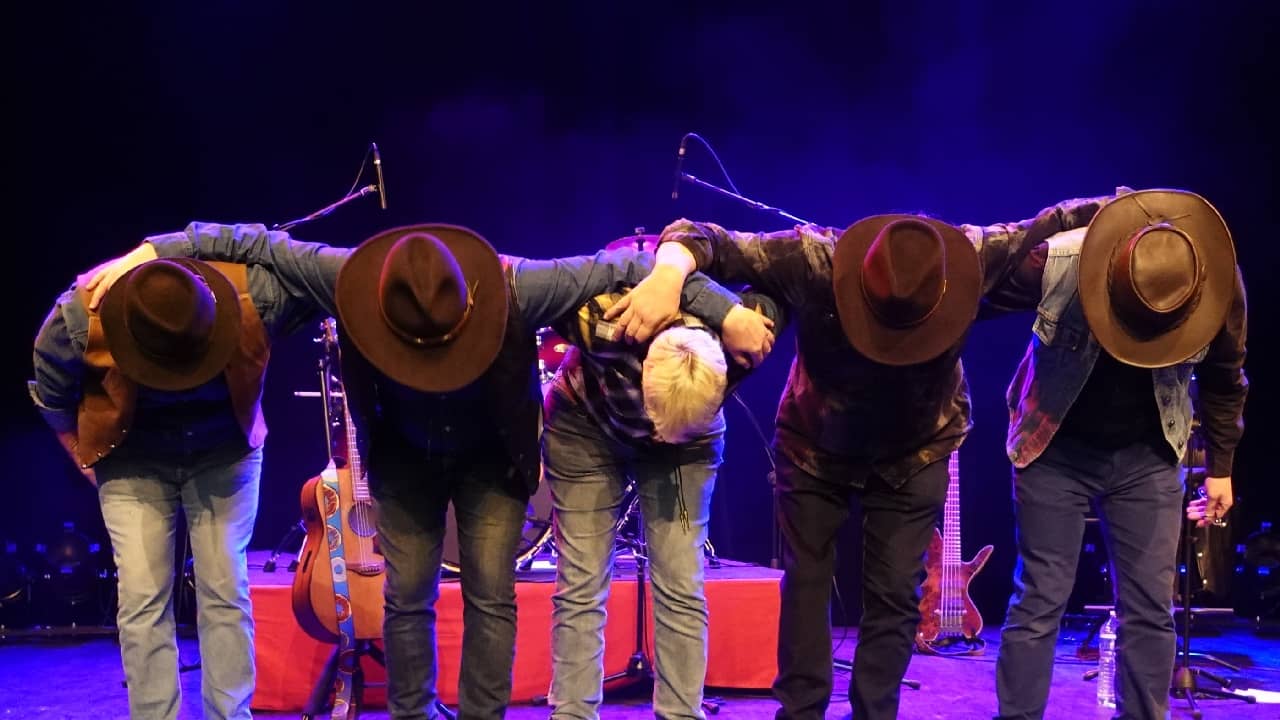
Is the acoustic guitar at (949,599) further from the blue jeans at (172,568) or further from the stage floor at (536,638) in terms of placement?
the blue jeans at (172,568)

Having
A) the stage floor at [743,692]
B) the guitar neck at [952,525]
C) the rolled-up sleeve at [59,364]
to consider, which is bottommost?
→ the stage floor at [743,692]

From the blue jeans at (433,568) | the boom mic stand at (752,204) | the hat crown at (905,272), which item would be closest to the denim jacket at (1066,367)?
the hat crown at (905,272)

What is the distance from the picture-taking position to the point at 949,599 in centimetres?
502

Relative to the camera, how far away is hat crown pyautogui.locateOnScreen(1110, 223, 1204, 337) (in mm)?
2463

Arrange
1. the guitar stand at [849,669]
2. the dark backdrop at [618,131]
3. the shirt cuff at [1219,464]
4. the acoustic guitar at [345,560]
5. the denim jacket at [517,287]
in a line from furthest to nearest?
the dark backdrop at [618,131] → the guitar stand at [849,669] → the acoustic guitar at [345,560] → the shirt cuff at [1219,464] → the denim jacket at [517,287]

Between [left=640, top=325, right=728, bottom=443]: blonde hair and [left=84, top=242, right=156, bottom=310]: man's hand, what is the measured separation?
4.45 feet

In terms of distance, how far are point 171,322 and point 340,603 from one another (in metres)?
1.49

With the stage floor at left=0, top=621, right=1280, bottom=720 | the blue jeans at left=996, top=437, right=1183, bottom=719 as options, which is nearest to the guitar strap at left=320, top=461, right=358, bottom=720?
the stage floor at left=0, top=621, right=1280, bottom=720

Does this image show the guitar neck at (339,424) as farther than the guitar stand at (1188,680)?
No

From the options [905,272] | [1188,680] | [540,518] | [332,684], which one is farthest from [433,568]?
[1188,680]

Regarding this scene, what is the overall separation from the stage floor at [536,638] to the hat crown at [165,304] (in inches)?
67.9

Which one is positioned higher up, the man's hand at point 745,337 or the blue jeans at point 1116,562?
the man's hand at point 745,337

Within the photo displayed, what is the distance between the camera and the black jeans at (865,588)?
254 cm

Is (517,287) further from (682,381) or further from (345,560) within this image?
(345,560)
